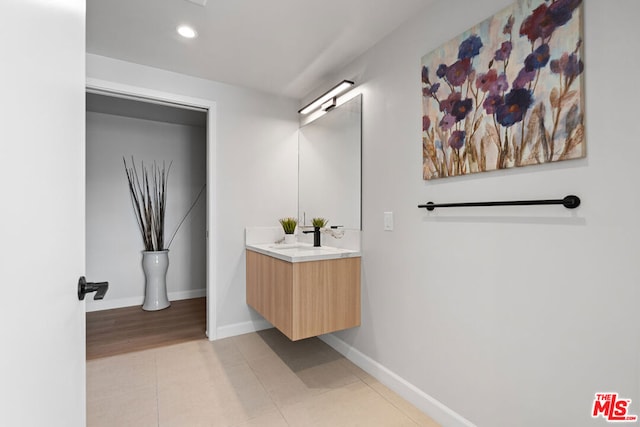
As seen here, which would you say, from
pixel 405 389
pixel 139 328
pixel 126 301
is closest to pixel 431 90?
pixel 405 389

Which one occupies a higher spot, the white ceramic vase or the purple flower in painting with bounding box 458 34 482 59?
the purple flower in painting with bounding box 458 34 482 59

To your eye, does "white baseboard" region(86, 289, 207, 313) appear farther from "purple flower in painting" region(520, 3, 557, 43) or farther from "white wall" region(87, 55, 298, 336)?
"purple flower in painting" region(520, 3, 557, 43)

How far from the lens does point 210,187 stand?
8.89 ft

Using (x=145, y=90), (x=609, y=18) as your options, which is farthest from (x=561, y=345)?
(x=145, y=90)

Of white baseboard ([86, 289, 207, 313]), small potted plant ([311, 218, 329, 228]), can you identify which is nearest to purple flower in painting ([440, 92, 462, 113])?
small potted plant ([311, 218, 329, 228])

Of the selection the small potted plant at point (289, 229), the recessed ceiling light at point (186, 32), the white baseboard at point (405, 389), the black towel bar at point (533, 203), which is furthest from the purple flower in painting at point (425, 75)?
the white baseboard at point (405, 389)

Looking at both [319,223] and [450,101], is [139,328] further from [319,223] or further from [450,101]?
[450,101]

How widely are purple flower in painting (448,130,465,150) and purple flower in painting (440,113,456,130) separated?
5 cm

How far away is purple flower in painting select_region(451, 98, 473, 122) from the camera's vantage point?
1.55 metres

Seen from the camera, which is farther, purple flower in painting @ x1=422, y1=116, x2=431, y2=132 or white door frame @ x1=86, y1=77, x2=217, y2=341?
white door frame @ x1=86, y1=77, x2=217, y2=341

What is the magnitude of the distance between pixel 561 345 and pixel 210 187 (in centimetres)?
254

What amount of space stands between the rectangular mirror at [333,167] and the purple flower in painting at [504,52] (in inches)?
39.9

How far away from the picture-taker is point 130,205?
3768mm
